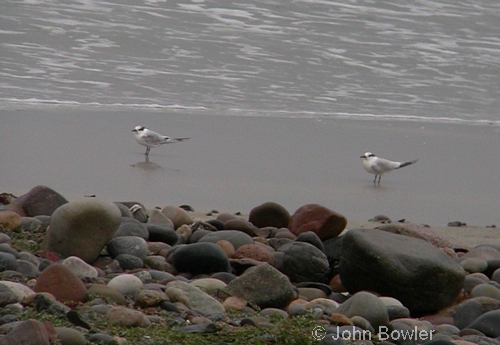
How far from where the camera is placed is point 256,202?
603cm

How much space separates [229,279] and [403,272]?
0.74 metres

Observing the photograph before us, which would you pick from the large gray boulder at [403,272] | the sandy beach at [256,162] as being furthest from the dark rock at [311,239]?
the sandy beach at [256,162]

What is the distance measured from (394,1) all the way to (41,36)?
302 inches

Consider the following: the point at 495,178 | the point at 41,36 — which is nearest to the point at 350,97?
the point at 495,178

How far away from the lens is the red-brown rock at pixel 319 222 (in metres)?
4.56

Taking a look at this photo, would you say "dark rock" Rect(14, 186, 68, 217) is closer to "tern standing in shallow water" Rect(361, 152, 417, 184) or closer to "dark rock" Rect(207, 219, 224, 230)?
"dark rock" Rect(207, 219, 224, 230)

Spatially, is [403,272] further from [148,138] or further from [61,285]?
[148,138]

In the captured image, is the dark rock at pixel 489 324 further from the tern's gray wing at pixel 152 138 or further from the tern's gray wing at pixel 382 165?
the tern's gray wing at pixel 152 138

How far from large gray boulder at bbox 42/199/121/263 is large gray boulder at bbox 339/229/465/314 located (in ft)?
3.42

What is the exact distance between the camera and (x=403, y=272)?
380 cm

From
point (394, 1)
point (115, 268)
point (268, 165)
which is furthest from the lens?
point (394, 1)

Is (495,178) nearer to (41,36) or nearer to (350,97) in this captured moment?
(350,97)

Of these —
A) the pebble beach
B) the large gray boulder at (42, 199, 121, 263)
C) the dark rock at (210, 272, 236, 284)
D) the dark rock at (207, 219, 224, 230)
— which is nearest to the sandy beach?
the dark rock at (207, 219, 224, 230)

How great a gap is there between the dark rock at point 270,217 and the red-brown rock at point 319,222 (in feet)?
0.44
